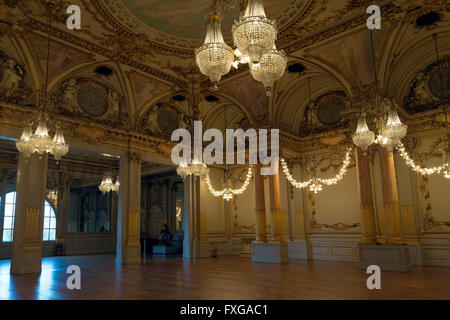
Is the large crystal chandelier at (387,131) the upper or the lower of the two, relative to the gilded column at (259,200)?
upper

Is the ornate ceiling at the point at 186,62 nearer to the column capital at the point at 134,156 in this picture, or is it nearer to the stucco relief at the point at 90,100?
the stucco relief at the point at 90,100

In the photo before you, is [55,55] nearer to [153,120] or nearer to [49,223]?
[153,120]

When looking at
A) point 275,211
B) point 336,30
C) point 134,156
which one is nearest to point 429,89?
point 336,30

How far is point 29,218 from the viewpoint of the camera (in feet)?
31.9

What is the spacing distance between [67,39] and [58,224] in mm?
11931

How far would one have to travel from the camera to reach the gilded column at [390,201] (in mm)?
9359

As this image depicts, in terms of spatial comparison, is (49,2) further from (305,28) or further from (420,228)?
(420,228)

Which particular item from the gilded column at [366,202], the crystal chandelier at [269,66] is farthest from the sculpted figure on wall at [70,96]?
the gilded column at [366,202]

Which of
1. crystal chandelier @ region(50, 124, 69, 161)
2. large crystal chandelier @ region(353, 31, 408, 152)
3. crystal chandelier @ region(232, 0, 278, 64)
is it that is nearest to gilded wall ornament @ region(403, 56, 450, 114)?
large crystal chandelier @ region(353, 31, 408, 152)

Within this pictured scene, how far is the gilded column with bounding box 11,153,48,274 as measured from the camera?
372 inches

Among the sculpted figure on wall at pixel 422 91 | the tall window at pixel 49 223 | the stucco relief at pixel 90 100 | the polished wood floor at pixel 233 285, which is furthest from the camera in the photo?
the tall window at pixel 49 223

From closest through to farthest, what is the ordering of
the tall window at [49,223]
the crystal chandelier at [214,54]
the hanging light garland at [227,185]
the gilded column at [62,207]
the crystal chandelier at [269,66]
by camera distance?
the crystal chandelier at [214,54] → the crystal chandelier at [269,66] → the hanging light garland at [227,185] → the gilded column at [62,207] → the tall window at [49,223]

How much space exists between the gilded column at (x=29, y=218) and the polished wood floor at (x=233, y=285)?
58 centimetres

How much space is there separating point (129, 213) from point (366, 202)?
8.02 meters
